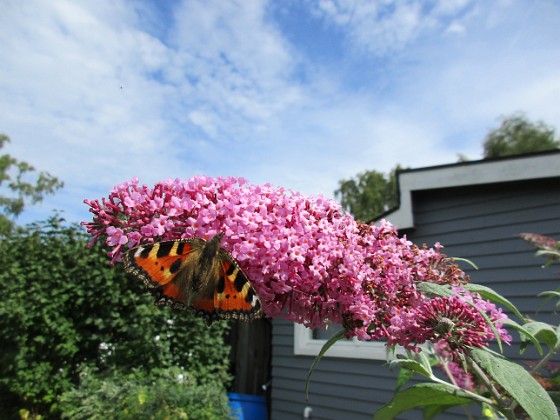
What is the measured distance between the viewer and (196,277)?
1377 mm

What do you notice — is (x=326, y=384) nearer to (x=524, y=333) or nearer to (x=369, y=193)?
(x=524, y=333)

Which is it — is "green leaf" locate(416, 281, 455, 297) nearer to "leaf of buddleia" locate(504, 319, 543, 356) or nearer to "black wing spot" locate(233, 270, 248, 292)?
"leaf of buddleia" locate(504, 319, 543, 356)

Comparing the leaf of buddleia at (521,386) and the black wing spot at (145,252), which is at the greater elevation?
the black wing spot at (145,252)

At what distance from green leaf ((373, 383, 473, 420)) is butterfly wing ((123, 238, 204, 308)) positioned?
0.82 meters

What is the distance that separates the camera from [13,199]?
61.1 feet

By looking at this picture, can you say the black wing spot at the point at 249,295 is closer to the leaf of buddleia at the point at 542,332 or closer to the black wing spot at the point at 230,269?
the black wing spot at the point at 230,269

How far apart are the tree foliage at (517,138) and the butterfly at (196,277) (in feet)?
87.9

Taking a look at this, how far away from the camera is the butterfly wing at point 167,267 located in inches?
51.7

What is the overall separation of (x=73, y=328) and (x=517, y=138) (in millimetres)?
27627

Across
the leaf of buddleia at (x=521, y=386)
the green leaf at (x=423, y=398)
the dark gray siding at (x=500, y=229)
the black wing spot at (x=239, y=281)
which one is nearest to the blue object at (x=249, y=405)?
the dark gray siding at (x=500, y=229)

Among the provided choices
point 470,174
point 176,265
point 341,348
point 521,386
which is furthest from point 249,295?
point 341,348

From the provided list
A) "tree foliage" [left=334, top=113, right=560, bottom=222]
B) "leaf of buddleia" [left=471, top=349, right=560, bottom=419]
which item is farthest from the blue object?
"tree foliage" [left=334, top=113, right=560, bottom=222]

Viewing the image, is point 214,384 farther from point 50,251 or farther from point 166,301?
point 166,301

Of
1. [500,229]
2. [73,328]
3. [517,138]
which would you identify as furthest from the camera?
[517,138]
